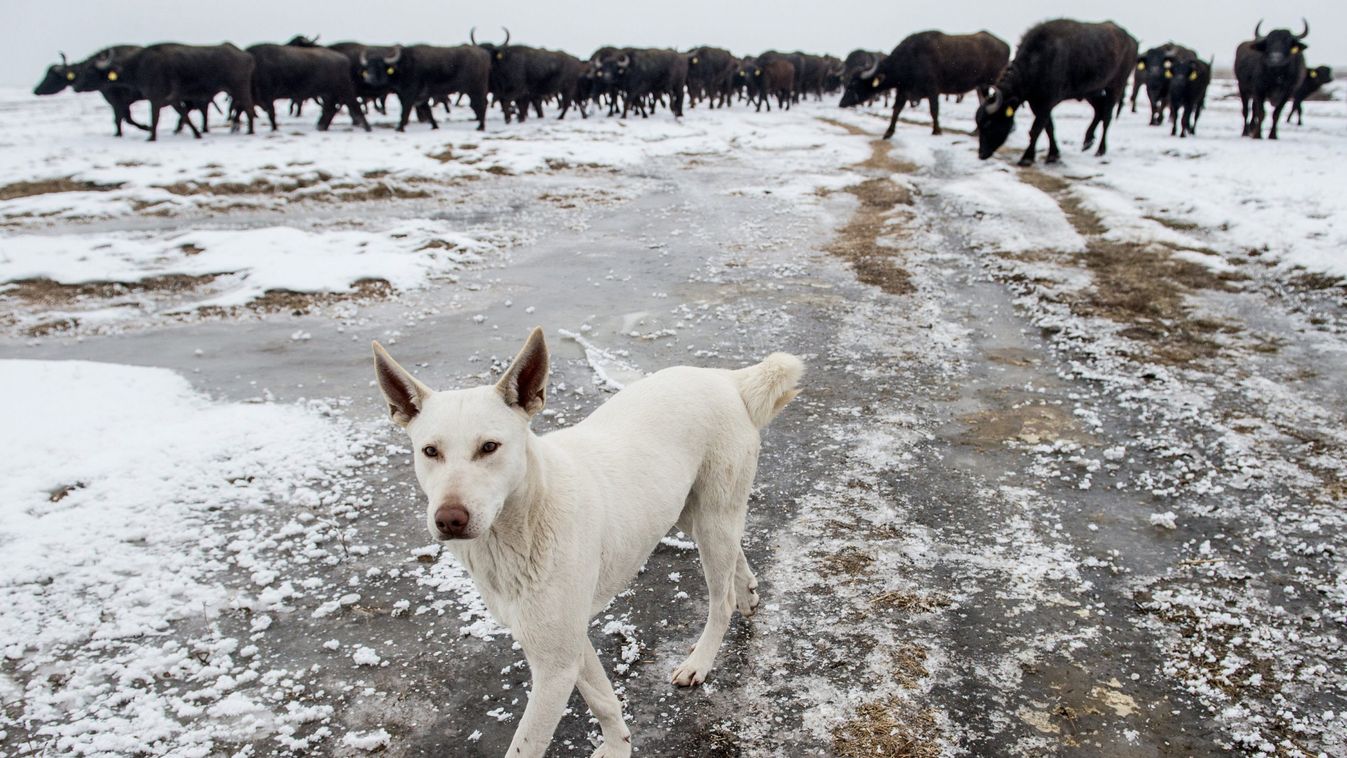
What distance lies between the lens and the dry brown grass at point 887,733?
9.21ft

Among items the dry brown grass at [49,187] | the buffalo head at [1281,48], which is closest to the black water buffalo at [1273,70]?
the buffalo head at [1281,48]

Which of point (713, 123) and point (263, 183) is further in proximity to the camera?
point (713, 123)

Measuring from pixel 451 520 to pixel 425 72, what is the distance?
965 inches

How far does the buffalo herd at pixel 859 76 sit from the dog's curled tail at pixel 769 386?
51.7 ft

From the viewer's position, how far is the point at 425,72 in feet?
77.8

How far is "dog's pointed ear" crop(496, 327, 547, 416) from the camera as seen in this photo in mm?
2479

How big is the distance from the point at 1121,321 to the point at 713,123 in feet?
81.9

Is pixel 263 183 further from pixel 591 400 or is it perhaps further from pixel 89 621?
pixel 89 621

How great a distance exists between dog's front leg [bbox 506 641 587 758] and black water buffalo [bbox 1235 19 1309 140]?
73.6 ft

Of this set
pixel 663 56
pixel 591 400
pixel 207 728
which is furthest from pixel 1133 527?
pixel 663 56

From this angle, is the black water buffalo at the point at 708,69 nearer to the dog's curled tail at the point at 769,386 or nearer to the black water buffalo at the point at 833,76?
the black water buffalo at the point at 833,76

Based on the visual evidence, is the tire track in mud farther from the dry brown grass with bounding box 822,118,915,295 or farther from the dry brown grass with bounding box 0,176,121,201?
the dry brown grass with bounding box 0,176,121,201

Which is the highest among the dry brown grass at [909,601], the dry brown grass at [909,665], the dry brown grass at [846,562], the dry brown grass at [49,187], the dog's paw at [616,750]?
the dry brown grass at [49,187]

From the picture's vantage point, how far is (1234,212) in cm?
1130
